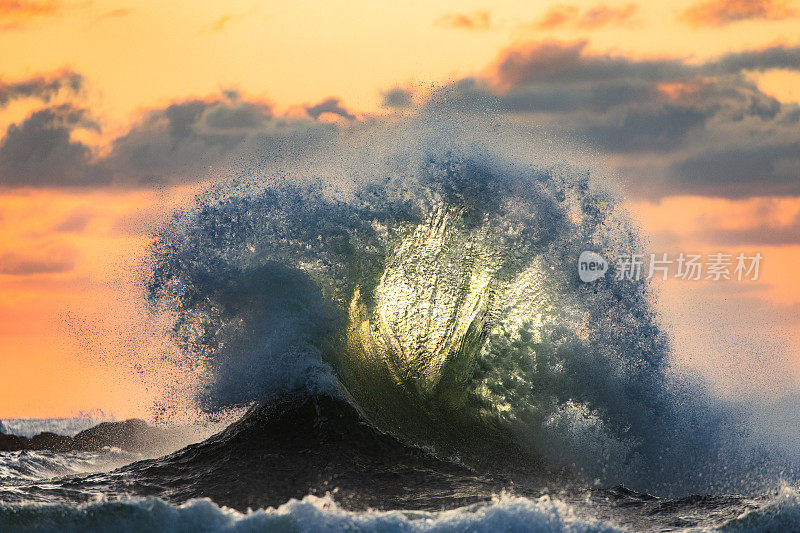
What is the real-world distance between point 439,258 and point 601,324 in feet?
8.34

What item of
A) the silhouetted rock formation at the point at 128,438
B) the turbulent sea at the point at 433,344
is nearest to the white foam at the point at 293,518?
the turbulent sea at the point at 433,344

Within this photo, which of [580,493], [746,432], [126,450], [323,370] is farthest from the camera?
[126,450]

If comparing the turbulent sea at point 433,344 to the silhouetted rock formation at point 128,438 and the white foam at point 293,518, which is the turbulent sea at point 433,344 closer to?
the white foam at point 293,518

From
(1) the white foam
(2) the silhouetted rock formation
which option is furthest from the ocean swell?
(2) the silhouetted rock formation

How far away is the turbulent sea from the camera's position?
926 cm

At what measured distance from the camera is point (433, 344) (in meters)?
10.9

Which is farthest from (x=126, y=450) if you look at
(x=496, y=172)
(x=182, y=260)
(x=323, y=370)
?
(x=496, y=172)

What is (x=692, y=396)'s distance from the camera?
38.0 feet

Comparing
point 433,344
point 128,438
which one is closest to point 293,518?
point 433,344

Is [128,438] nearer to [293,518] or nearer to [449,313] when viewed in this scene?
[449,313]

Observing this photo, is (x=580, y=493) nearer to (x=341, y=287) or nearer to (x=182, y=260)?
(x=341, y=287)

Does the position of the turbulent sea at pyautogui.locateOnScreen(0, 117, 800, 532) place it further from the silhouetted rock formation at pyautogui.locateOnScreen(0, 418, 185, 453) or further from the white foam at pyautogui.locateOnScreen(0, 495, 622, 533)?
the silhouetted rock formation at pyautogui.locateOnScreen(0, 418, 185, 453)

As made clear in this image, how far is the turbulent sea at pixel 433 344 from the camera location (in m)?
9.26

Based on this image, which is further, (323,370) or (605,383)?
(605,383)
